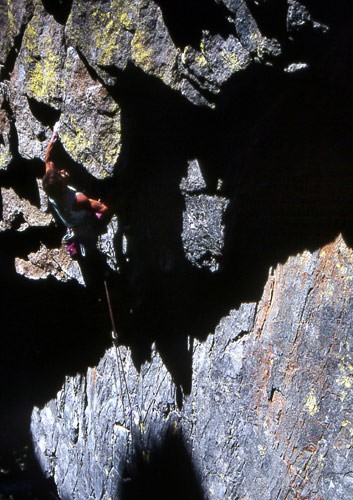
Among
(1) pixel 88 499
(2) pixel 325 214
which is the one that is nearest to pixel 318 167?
(2) pixel 325 214

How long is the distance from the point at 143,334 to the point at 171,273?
884 millimetres

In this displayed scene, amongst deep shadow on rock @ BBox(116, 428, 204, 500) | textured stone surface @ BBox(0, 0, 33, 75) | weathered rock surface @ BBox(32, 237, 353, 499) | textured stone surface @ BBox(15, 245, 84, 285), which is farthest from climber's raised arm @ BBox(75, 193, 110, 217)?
deep shadow on rock @ BBox(116, 428, 204, 500)

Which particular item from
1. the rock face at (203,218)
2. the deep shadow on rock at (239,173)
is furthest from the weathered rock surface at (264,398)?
the deep shadow on rock at (239,173)

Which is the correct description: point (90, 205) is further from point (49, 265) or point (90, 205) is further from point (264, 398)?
point (264, 398)

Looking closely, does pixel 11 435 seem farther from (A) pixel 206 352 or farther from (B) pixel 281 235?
(B) pixel 281 235

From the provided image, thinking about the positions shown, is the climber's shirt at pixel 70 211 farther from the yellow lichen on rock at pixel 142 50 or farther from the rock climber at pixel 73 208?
the yellow lichen on rock at pixel 142 50

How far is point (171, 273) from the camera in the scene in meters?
3.93

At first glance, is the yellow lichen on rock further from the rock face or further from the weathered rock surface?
the weathered rock surface

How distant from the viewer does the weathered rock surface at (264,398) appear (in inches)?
117

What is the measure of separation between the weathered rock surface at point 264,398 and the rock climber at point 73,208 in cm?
132

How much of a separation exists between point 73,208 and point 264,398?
81.2 inches

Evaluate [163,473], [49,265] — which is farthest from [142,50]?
[163,473]

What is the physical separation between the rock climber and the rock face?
0.47ft

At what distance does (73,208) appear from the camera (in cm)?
356
